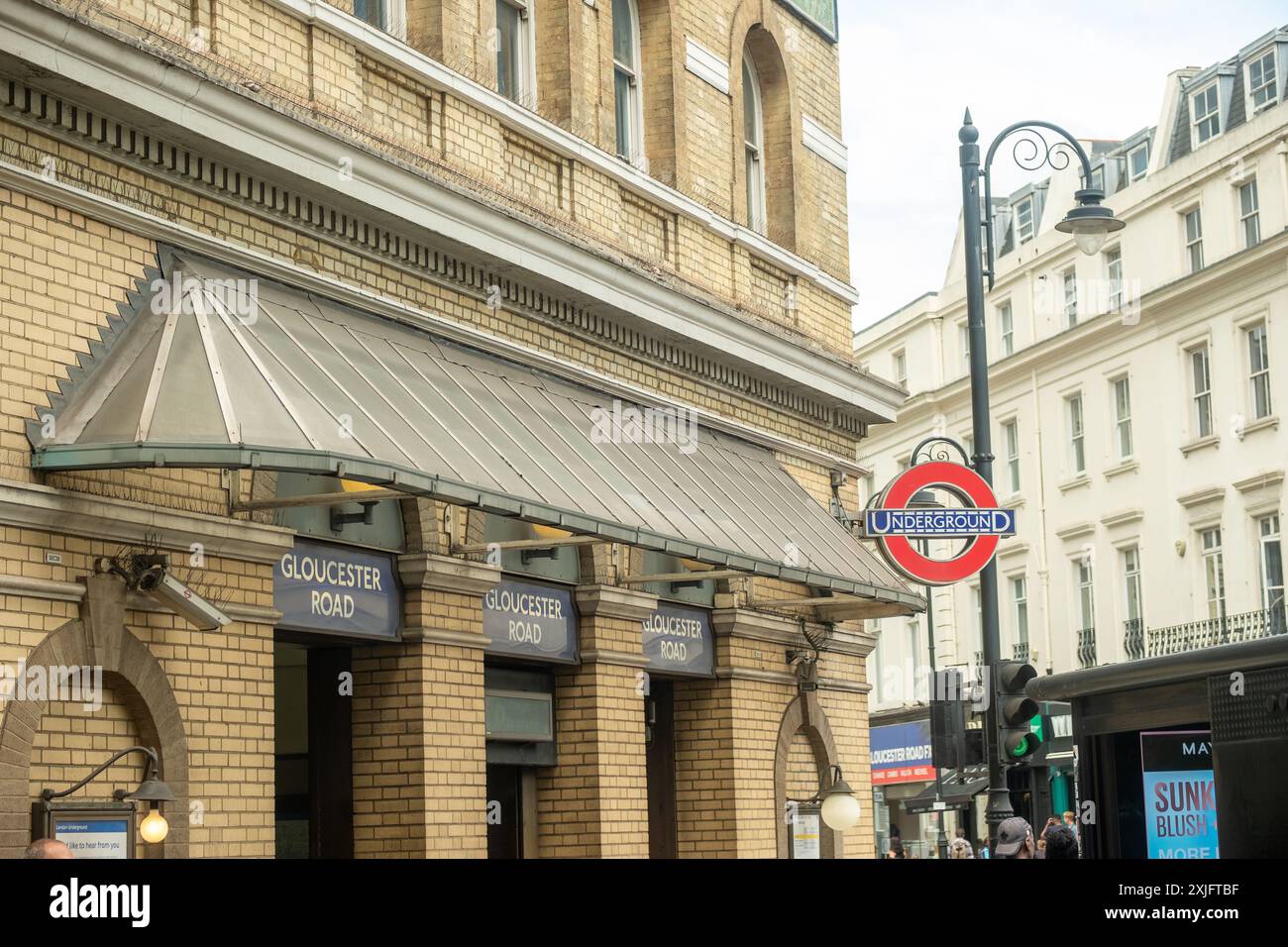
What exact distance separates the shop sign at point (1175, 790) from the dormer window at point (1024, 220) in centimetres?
4688

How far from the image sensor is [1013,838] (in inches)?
529

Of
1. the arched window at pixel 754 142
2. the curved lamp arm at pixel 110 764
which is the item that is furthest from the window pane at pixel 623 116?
the curved lamp arm at pixel 110 764

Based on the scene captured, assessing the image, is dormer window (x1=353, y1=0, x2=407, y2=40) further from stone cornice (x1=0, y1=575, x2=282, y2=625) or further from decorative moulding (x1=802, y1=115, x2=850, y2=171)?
decorative moulding (x1=802, y1=115, x2=850, y2=171)

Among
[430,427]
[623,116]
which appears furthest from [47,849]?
[623,116]

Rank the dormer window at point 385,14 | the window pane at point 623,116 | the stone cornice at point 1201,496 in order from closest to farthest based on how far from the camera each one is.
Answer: the dormer window at point 385,14
the window pane at point 623,116
the stone cornice at point 1201,496

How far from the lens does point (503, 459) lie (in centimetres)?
1184

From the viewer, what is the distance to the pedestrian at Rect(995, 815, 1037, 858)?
1330 cm

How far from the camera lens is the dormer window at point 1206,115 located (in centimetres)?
4388

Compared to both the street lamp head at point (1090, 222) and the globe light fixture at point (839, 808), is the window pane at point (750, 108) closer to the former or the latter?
the street lamp head at point (1090, 222)

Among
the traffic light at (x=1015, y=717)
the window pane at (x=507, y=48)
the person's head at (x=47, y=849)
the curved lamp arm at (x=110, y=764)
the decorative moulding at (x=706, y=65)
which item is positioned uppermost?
the decorative moulding at (x=706, y=65)

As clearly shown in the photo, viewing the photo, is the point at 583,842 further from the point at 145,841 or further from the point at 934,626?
the point at 934,626

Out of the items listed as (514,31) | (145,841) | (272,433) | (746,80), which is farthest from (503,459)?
(746,80)

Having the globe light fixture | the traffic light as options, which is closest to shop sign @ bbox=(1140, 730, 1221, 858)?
the traffic light

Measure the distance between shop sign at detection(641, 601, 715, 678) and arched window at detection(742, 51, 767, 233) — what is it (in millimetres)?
4534
